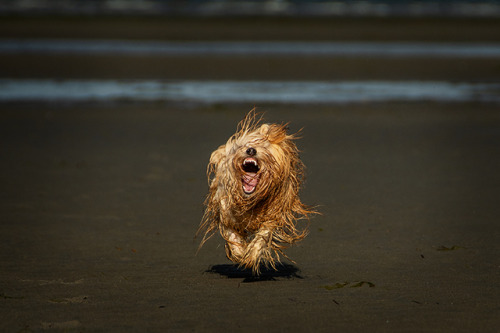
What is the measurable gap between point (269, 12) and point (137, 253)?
42.7 metres

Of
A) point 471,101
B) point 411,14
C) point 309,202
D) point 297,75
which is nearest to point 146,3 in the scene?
point 411,14

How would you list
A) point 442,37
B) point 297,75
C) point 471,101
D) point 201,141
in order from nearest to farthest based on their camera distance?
1. point 201,141
2. point 471,101
3. point 297,75
4. point 442,37

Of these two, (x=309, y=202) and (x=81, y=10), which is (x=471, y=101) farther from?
(x=81, y=10)

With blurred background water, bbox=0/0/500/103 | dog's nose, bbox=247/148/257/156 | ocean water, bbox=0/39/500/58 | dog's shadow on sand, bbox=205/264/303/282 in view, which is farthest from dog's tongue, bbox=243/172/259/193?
ocean water, bbox=0/39/500/58

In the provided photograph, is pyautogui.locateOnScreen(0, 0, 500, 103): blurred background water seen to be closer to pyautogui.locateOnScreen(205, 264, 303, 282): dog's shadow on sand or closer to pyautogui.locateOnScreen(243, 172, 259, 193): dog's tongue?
pyautogui.locateOnScreen(205, 264, 303, 282): dog's shadow on sand

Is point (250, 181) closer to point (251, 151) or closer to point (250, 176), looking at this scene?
point (250, 176)

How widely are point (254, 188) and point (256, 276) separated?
0.97 m

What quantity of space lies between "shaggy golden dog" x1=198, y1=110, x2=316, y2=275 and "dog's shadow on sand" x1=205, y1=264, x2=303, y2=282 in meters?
0.24

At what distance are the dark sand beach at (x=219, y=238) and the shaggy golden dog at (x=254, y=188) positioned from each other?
36 centimetres

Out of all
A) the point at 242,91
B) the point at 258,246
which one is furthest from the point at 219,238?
the point at 242,91

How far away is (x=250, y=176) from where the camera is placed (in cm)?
525

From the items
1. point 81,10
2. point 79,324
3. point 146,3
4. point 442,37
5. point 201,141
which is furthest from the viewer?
point 146,3

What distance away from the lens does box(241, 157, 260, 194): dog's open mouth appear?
17.1 feet

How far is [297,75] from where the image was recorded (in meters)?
21.9
